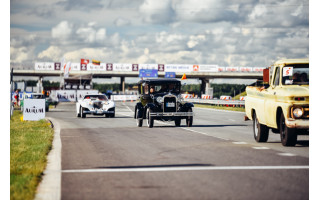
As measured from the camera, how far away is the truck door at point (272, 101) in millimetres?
13363

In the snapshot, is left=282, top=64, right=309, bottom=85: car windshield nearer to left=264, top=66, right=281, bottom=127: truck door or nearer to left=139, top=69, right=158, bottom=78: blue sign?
left=264, top=66, right=281, bottom=127: truck door

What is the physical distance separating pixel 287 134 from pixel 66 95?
6058cm

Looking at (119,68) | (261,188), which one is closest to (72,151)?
(261,188)

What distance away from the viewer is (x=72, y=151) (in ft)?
42.6

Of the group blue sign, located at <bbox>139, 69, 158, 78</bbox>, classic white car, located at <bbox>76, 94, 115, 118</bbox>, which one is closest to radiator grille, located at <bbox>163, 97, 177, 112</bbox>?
classic white car, located at <bbox>76, 94, 115, 118</bbox>

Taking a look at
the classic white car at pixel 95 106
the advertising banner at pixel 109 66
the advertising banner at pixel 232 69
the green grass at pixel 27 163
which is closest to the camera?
the green grass at pixel 27 163

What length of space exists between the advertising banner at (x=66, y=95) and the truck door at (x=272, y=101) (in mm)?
58580

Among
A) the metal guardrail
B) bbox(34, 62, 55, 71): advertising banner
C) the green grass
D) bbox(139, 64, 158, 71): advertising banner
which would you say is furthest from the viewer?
bbox(139, 64, 158, 71): advertising banner

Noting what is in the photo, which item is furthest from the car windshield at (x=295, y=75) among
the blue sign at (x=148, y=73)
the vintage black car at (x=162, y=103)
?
the blue sign at (x=148, y=73)

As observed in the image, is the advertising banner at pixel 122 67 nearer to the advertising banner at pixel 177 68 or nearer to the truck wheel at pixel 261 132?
the advertising banner at pixel 177 68

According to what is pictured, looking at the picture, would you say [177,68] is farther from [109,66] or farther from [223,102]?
[223,102]

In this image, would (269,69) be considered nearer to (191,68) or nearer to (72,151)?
(72,151)

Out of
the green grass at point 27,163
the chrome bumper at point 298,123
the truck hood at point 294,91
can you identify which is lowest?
the green grass at point 27,163

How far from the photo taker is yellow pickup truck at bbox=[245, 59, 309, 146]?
12484mm
